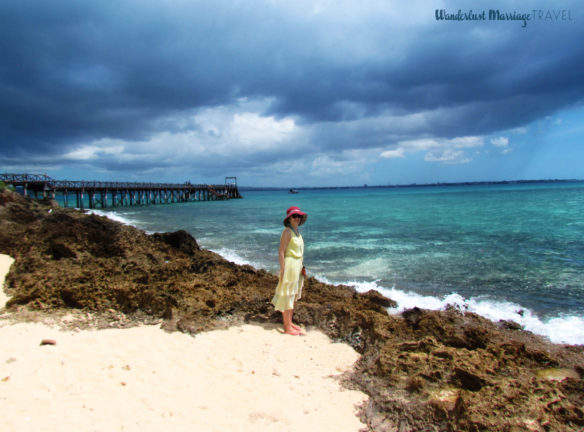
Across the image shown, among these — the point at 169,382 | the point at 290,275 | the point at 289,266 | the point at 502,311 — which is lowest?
the point at 502,311

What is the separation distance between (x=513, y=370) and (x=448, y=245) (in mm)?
12342

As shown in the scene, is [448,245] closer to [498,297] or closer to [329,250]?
[329,250]

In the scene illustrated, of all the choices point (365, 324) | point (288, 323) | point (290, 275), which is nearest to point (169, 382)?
point (288, 323)

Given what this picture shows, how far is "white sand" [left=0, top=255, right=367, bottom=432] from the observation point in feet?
10.1

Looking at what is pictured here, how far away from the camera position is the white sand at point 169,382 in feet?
10.1

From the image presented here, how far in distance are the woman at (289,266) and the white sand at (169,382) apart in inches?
15.7

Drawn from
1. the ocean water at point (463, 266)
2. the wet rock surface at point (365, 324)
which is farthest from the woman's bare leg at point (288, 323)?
the ocean water at point (463, 266)

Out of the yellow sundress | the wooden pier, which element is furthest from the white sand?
the wooden pier

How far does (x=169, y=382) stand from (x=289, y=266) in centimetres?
218

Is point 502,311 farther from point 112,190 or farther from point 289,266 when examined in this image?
point 112,190

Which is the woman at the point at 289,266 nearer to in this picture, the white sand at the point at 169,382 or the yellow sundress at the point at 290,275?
the yellow sundress at the point at 290,275

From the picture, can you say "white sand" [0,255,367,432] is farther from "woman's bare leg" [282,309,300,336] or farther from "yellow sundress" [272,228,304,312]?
"yellow sundress" [272,228,304,312]

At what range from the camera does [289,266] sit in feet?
16.9

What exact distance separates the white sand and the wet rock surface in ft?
1.19
